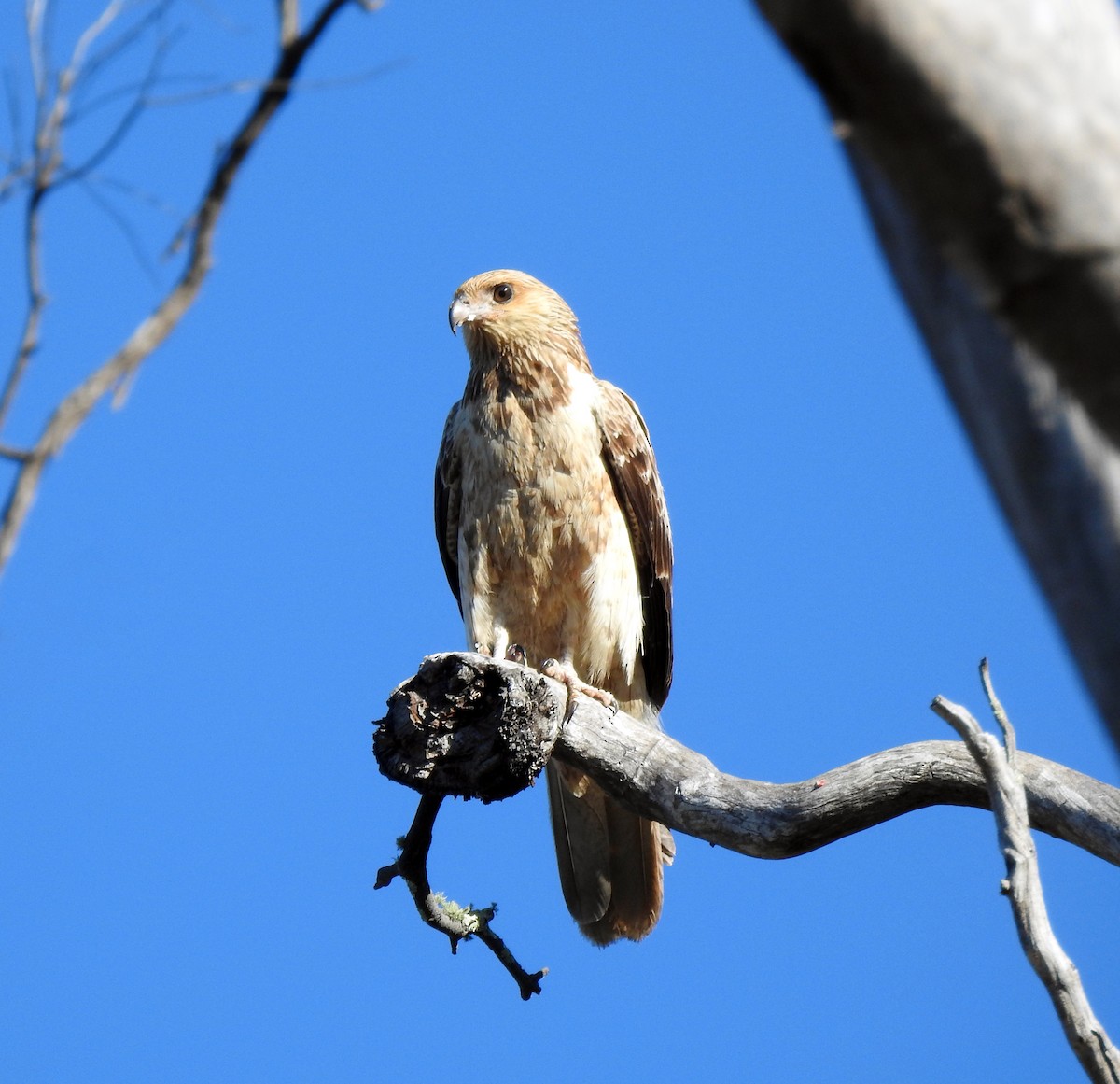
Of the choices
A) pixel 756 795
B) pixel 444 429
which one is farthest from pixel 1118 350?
pixel 444 429

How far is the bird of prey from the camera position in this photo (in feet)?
17.9

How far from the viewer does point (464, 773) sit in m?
4.33

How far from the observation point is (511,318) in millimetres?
6238

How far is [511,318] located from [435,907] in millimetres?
2961

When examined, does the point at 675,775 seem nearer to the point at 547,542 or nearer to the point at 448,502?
the point at 547,542

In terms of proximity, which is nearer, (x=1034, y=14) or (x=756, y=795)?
(x=1034, y=14)

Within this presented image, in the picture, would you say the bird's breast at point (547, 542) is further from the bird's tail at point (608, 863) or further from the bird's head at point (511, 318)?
the bird's tail at point (608, 863)

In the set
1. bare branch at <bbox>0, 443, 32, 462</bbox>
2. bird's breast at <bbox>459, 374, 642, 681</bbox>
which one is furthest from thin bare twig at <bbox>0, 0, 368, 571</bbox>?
bird's breast at <bbox>459, 374, 642, 681</bbox>

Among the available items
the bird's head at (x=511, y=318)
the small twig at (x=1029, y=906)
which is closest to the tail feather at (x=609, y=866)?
the bird's head at (x=511, y=318)

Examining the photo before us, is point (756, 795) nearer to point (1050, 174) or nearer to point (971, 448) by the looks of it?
point (971, 448)

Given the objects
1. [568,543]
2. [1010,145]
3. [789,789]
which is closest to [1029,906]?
[789,789]

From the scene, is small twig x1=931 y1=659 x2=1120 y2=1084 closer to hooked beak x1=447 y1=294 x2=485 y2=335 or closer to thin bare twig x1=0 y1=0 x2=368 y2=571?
thin bare twig x1=0 y1=0 x2=368 y2=571

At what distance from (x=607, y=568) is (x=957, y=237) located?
14.9 ft

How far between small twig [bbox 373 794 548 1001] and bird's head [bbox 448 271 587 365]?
252 cm
